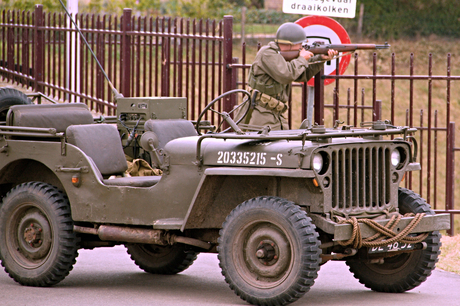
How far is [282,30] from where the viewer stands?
7379 mm

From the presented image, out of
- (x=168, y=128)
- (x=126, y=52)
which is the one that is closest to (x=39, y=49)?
(x=126, y=52)

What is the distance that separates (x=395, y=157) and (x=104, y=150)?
2432 millimetres

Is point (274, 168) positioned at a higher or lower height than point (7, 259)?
higher

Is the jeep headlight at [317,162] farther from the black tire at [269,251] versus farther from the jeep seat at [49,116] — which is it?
the jeep seat at [49,116]

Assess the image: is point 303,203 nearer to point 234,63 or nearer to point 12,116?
point 12,116

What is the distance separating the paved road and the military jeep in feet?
0.58

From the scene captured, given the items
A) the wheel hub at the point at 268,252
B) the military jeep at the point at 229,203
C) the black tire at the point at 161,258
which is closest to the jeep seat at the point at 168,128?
the military jeep at the point at 229,203

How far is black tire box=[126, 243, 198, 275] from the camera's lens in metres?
7.14

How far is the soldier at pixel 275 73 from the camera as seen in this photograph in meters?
7.21

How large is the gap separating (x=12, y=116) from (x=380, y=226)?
338cm

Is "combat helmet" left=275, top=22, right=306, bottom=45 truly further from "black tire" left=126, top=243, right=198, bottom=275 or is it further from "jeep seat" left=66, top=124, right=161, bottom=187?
"black tire" left=126, top=243, right=198, bottom=275

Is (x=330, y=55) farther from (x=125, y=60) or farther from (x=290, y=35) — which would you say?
(x=125, y=60)

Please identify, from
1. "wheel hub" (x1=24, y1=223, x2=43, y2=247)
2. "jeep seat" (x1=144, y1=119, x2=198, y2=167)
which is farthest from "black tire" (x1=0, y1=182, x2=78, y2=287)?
"jeep seat" (x1=144, y1=119, x2=198, y2=167)

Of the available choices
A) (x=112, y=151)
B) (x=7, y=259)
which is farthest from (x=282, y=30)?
(x=7, y=259)
